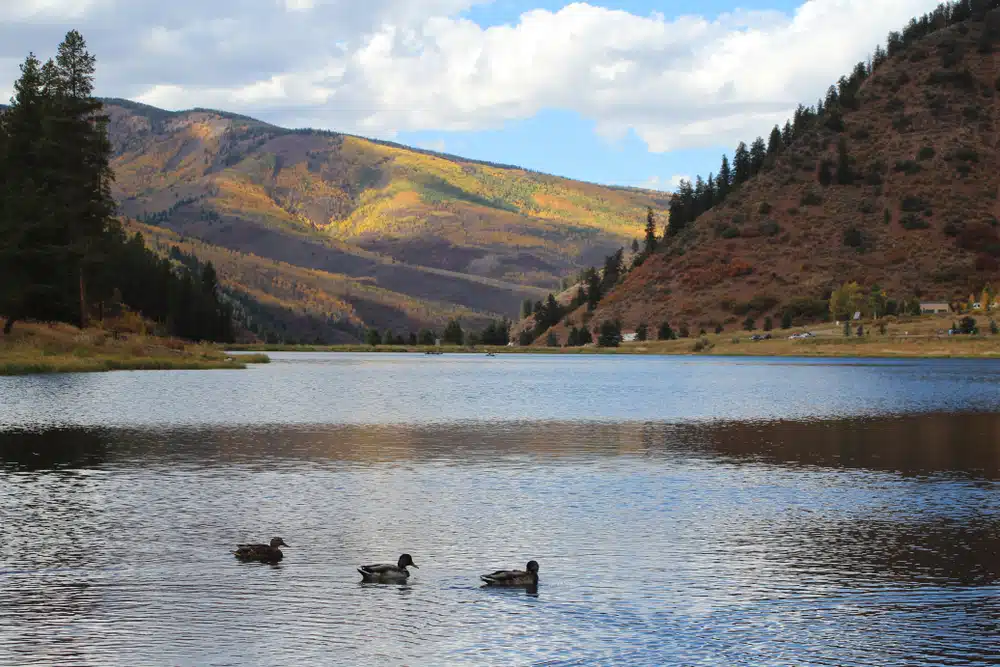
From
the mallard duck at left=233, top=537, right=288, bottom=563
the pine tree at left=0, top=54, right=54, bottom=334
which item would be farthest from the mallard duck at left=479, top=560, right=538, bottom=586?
the pine tree at left=0, top=54, right=54, bottom=334

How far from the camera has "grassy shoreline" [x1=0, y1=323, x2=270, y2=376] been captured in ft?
334

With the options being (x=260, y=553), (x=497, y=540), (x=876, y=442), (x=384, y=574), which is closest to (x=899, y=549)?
(x=497, y=540)

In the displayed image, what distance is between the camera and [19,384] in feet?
289

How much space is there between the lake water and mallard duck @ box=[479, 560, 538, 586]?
29cm

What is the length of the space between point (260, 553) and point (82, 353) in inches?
3619

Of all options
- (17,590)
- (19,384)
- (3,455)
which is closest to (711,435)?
(3,455)

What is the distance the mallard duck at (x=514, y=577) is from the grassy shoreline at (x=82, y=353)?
276ft

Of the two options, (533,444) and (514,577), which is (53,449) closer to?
(533,444)

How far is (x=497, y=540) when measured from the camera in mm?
29516

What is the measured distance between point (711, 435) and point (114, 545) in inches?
1468

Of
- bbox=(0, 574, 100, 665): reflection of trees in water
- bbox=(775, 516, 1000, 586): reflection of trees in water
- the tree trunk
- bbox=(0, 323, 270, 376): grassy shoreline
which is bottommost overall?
bbox=(0, 574, 100, 665): reflection of trees in water

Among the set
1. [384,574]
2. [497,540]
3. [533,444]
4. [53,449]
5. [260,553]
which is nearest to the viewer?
[384,574]

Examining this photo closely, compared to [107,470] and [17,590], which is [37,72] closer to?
[107,470]

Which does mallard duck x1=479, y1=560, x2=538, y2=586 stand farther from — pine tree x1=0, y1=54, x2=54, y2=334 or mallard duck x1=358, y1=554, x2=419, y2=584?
pine tree x1=0, y1=54, x2=54, y2=334
